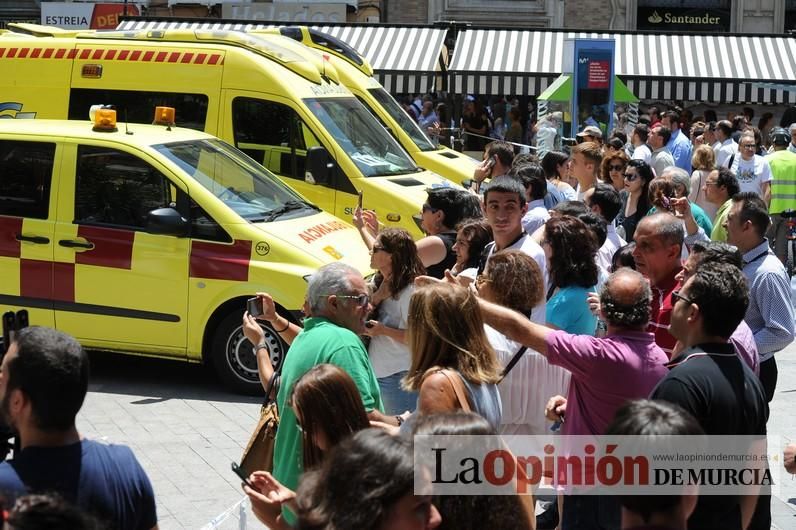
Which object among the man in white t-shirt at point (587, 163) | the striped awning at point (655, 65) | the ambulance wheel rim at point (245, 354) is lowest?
the ambulance wheel rim at point (245, 354)

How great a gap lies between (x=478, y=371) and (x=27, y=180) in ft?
17.2

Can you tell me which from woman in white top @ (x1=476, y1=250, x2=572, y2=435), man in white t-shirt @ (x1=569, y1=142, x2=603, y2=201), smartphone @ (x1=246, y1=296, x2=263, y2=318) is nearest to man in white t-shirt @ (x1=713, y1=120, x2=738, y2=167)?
man in white t-shirt @ (x1=569, y1=142, x2=603, y2=201)

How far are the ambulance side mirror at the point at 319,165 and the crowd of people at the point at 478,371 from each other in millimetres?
2905

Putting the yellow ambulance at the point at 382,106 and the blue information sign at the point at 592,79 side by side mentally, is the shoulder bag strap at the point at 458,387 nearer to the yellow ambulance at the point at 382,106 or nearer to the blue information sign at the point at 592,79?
the yellow ambulance at the point at 382,106

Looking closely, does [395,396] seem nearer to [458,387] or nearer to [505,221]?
[505,221]

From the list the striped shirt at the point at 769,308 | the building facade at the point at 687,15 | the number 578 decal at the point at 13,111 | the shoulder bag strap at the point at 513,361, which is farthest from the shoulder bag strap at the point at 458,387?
the building facade at the point at 687,15

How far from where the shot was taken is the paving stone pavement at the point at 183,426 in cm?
629

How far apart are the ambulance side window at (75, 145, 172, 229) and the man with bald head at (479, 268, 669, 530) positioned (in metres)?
4.47

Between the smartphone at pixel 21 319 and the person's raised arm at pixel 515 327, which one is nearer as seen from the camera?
the person's raised arm at pixel 515 327

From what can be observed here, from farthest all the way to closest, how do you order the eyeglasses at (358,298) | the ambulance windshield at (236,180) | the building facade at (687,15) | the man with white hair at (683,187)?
the building facade at (687,15), the ambulance windshield at (236,180), the man with white hair at (683,187), the eyeglasses at (358,298)

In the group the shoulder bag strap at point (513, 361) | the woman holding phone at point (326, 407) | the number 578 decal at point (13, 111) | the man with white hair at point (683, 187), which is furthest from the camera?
the number 578 decal at point (13, 111)

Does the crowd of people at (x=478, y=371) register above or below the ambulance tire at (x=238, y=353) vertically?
above

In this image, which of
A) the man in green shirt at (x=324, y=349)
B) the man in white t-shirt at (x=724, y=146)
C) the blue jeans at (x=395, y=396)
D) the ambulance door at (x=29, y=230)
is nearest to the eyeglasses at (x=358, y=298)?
the man in green shirt at (x=324, y=349)

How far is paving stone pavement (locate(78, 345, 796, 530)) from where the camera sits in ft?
20.6
